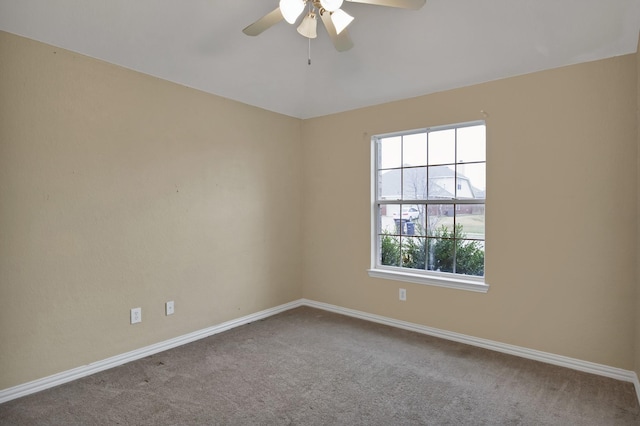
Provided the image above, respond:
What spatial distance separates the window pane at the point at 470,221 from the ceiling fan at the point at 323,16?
6.14ft

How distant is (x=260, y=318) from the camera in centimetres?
389

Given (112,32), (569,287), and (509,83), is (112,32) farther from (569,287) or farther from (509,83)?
(569,287)

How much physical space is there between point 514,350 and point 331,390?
1.62 metres

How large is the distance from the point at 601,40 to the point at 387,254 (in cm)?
247

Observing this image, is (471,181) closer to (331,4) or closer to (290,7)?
(331,4)

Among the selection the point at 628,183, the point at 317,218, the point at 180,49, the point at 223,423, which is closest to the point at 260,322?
the point at 317,218

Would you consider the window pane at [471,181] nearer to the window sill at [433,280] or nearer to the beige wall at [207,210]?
the beige wall at [207,210]

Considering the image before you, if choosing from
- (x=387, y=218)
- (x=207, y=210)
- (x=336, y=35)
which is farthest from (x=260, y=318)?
(x=336, y=35)

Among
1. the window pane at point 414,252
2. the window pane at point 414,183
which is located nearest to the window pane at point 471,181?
the window pane at point 414,183

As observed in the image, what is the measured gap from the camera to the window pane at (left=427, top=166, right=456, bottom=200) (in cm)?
342

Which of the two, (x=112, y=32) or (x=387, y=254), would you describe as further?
(x=387, y=254)

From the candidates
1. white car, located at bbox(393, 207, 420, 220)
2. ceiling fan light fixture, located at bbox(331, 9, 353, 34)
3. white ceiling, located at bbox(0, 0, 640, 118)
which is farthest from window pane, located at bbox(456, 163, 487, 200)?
ceiling fan light fixture, located at bbox(331, 9, 353, 34)

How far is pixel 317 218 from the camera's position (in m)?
4.30

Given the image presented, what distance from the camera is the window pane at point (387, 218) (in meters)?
3.83
